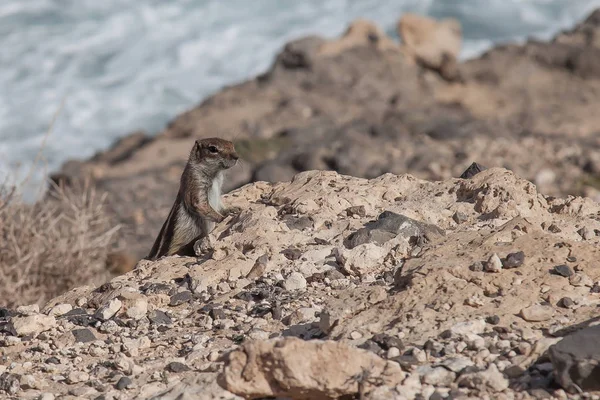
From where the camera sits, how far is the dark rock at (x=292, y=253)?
486 cm

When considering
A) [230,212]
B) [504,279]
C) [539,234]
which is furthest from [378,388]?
[230,212]

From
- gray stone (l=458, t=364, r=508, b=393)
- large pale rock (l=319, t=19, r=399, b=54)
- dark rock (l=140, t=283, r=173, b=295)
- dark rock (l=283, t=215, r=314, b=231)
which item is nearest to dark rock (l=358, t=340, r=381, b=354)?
gray stone (l=458, t=364, r=508, b=393)

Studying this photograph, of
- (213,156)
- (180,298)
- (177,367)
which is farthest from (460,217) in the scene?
(213,156)

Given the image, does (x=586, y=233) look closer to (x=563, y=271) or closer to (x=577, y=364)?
(x=563, y=271)

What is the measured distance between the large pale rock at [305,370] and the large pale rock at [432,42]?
56.5 ft

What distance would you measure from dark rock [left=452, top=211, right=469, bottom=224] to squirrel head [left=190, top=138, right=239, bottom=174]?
243cm

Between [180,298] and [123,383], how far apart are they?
906mm

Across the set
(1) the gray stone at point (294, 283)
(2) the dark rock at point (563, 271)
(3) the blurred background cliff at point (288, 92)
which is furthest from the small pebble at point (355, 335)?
(3) the blurred background cliff at point (288, 92)

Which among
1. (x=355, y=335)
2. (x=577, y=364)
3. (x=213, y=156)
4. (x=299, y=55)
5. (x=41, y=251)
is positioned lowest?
(x=299, y=55)

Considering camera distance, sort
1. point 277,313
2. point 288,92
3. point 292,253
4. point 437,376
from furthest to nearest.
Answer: point 288,92
point 292,253
point 277,313
point 437,376

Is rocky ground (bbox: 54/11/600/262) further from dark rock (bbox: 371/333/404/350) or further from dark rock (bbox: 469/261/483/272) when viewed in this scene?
dark rock (bbox: 371/333/404/350)

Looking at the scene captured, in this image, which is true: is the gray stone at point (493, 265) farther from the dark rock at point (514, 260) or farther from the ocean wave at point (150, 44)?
the ocean wave at point (150, 44)

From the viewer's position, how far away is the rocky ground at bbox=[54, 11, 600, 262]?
46.9 ft

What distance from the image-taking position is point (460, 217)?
5.04 metres
